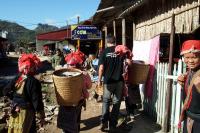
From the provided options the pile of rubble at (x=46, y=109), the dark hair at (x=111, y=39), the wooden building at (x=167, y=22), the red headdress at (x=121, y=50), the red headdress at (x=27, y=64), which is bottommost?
the pile of rubble at (x=46, y=109)

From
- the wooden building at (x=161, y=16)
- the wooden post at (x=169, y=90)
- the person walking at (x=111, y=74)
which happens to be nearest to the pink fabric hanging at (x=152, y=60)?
the wooden building at (x=161, y=16)

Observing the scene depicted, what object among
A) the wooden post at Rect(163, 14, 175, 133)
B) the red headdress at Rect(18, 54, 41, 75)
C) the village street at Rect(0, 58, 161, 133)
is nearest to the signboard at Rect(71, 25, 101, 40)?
the village street at Rect(0, 58, 161, 133)

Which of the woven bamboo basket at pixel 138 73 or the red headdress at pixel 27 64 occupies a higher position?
the red headdress at pixel 27 64

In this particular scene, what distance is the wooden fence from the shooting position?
6.52m

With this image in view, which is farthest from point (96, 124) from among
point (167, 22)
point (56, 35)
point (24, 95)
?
point (56, 35)

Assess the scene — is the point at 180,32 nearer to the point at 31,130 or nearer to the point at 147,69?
the point at 147,69

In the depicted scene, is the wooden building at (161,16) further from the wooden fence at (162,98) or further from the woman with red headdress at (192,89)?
the woman with red headdress at (192,89)

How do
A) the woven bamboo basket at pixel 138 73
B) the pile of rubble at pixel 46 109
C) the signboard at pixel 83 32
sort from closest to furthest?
1. the woven bamboo basket at pixel 138 73
2. the pile of rubble at pixel 46 109
3. the signboard at pixel 83 32

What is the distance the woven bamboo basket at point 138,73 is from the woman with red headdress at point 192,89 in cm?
363

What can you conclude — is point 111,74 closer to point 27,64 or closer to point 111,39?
point 111,39

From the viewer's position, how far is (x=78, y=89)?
237 inches

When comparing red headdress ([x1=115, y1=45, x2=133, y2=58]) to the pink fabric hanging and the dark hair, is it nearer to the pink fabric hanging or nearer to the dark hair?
the dark hair

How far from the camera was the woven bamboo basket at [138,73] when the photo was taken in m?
7.59

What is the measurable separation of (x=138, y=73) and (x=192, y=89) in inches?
Answer: 158
